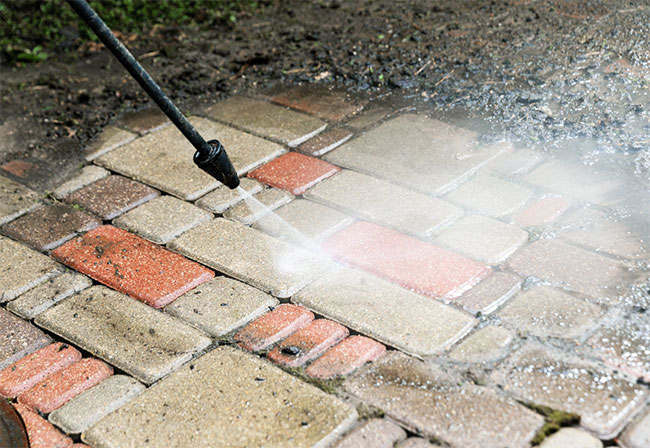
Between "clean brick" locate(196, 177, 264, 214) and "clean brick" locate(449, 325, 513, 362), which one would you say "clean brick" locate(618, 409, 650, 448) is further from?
"clean brick" locate(196, 177, 264, 214)

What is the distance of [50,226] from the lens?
2.89 meters

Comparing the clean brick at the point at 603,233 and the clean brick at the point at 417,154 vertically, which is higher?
the clean brick at the point at 417,154

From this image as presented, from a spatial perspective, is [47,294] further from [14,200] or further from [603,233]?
[603,233]

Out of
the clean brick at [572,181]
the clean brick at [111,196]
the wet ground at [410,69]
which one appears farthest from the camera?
the wet ground at [410,69]

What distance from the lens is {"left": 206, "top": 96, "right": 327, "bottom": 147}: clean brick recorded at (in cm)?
334

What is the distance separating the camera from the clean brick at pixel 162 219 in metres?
2.77

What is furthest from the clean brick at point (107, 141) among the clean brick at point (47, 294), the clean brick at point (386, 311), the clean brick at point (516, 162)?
the clean brick at point (516, 162)

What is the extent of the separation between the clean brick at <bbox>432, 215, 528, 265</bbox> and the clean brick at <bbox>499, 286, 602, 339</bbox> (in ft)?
0.71

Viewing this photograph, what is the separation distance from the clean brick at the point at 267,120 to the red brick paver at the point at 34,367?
141 centimetres

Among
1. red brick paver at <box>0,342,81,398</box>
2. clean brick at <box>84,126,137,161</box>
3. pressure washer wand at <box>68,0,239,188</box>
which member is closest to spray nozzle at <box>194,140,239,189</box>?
pressure washer wand at <box>68,0,239,188</box>

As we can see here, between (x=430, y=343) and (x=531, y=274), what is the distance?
47cm

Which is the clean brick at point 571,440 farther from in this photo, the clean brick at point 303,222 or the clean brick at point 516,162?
the clean brick at point 516,162

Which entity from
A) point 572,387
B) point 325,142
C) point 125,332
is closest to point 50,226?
point 125,332

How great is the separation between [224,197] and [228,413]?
117 cm
